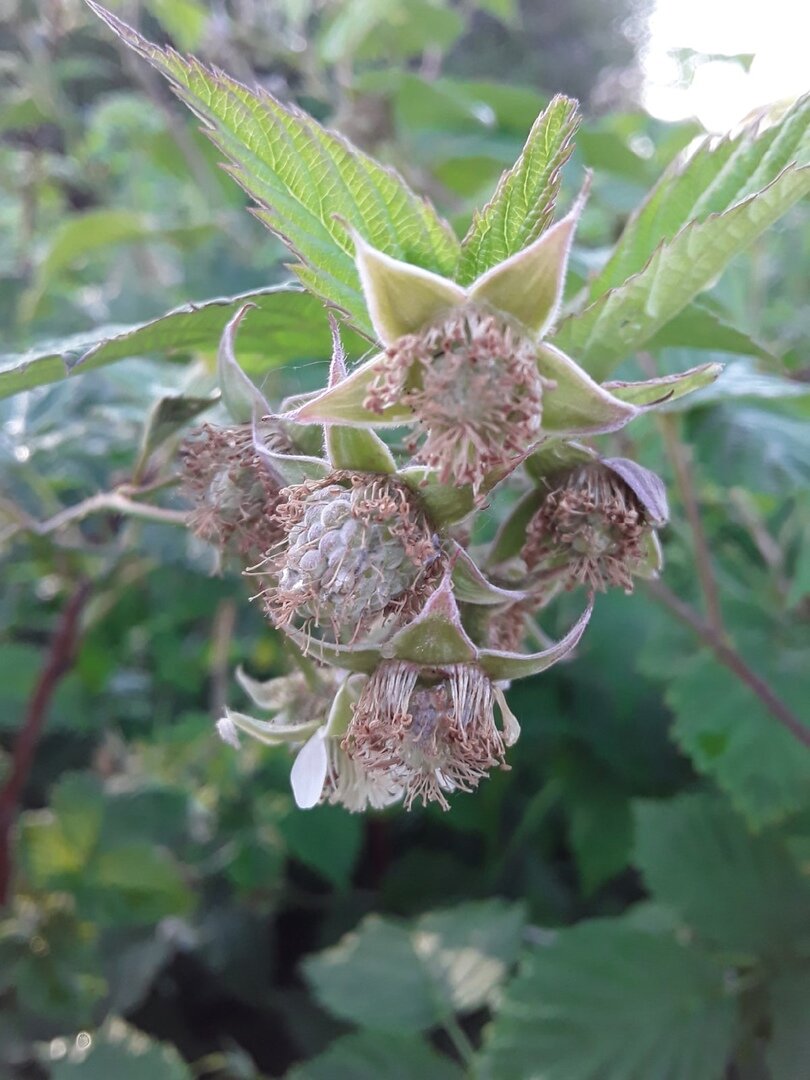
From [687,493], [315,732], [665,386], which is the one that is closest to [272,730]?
[315,732]

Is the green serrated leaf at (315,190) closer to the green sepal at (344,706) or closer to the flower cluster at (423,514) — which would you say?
the flower cluster at (423,514)

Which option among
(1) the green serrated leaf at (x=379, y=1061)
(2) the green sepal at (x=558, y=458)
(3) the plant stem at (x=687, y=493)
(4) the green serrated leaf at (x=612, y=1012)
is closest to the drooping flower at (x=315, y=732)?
(2) the green sepal at (x=558, y=458)

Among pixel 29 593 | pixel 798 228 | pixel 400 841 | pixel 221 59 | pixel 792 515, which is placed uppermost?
pixel 221 59

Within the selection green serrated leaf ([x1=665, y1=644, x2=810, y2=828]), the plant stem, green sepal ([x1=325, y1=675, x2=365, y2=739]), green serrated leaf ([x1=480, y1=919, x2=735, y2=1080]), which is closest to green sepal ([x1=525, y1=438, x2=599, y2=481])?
green sepal ([x1=325, y1=675, x2=365, y2=739])

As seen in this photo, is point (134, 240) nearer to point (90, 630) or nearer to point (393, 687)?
point (90, 630)

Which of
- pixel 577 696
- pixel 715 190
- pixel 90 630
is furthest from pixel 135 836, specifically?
pixel 715 190

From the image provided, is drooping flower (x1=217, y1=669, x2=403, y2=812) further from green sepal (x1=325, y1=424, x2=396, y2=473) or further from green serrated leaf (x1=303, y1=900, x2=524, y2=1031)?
green serrated leaf (x1=303, y1=900, x2=524, y2=1031)

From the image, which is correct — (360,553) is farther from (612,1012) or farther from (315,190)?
(612,1012)
